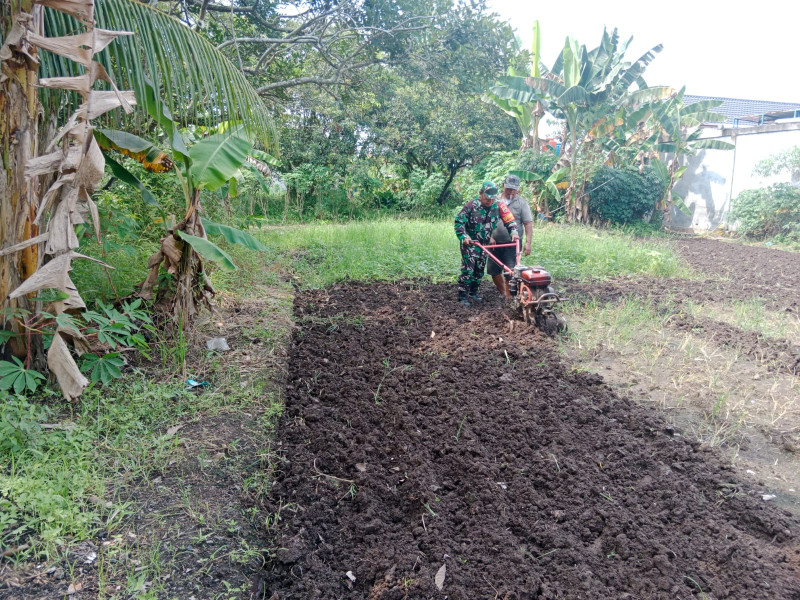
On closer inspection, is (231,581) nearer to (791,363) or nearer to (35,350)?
(35,350)

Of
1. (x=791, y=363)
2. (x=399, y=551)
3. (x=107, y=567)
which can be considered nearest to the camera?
(x=107, y=567)

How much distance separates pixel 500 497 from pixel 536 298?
3052 mm

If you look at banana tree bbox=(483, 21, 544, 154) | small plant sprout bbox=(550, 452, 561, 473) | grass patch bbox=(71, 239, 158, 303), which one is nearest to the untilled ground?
small plant sprout bbox=(550, 452, 561, 473)

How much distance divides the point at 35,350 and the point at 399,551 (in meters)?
3.05

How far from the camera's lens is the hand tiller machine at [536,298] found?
18.9 ft

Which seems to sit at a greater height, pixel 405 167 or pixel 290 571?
pixel 405 167

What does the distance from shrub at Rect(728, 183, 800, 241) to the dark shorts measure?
39.9ft

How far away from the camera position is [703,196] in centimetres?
1838

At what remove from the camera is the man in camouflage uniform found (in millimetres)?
6863

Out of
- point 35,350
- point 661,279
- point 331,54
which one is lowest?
point 661,279

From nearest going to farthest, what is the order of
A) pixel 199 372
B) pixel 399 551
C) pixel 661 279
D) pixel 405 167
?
1. pixel 399 551
2. pixel 199 372
3. pixel 661 279
4. pixel 405 167

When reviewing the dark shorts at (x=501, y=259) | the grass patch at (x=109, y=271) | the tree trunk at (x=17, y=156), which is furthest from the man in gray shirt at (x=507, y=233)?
the tree trunk at (x=17, y=156)

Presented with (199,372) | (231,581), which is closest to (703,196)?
(199,372)

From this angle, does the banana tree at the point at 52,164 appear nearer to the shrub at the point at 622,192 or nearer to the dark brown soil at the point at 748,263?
the dark brown soil at the point at 748,263
